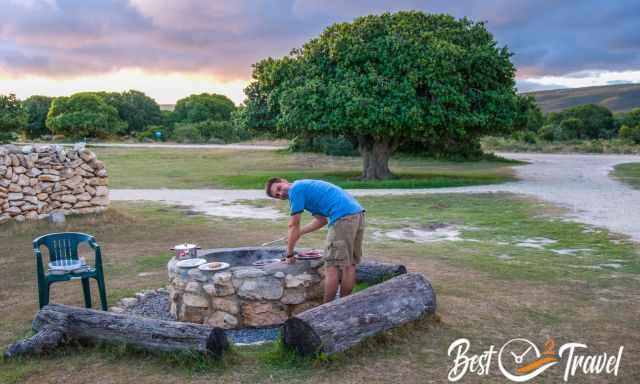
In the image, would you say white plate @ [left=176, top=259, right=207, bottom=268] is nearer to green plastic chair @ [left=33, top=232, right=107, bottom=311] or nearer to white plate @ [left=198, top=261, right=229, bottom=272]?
white plate @ [left=198, top=261, right=229, bottom=272]

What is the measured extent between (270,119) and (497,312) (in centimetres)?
2051

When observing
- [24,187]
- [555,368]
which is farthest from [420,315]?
[24,187]

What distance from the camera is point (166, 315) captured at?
7.14 m

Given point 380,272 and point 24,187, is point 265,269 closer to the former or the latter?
point 380,272

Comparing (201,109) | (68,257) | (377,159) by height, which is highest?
(201,109)

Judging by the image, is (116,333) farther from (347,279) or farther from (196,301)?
(347,279)

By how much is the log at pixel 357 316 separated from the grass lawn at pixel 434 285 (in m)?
0.13

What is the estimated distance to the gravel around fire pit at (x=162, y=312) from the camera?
6343mm

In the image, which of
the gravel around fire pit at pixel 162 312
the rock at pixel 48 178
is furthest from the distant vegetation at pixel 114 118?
the gravel around fire pit at pixel 162 312

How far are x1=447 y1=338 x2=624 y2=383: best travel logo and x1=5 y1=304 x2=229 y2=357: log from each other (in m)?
2.15

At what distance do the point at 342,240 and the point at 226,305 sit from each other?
1.50m

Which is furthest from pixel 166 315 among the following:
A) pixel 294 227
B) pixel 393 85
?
pixel 393 85

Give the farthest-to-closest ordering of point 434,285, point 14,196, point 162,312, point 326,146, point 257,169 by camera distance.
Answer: point 326,146 < point 257,169 < point 14,196 < point 434,285 < point 162,312

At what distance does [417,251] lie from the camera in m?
10.6
